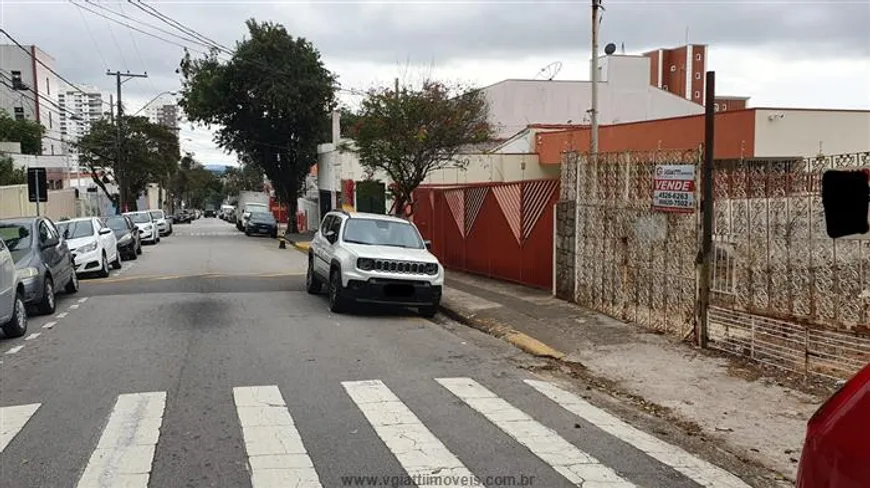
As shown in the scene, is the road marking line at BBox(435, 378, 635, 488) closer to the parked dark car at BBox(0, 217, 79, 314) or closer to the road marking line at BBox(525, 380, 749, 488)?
the road marking line at BBox(525, 380, 749, 488)

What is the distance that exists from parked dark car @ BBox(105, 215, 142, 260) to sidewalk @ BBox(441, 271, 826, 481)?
1512cm

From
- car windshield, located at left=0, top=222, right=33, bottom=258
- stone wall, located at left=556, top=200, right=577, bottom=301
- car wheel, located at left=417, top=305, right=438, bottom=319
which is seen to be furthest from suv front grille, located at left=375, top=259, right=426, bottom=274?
car windshield, located at left=0, top=222, right=33, bottom=258

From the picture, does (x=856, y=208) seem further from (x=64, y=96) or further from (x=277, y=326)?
(x=64, y=96)

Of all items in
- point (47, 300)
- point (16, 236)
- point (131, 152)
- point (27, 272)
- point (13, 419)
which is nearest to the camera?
point (13, 419)

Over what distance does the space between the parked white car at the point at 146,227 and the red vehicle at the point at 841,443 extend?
109 ft

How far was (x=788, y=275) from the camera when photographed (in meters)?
7.58

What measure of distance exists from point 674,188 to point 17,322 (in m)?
8.74

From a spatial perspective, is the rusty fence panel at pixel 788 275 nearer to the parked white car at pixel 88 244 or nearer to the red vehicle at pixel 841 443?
the red vehicle at pixel 841 443

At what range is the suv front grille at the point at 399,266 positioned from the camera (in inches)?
452

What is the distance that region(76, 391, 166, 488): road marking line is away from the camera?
4.63 meters

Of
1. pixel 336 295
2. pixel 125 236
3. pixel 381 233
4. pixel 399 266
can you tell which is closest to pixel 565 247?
pixel 399 266

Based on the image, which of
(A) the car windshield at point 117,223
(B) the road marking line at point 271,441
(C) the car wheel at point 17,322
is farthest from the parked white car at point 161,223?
(B) the road marking line at point 271,441

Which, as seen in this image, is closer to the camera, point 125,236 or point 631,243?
point 631,243

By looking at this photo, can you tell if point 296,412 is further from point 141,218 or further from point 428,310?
point 141,218
